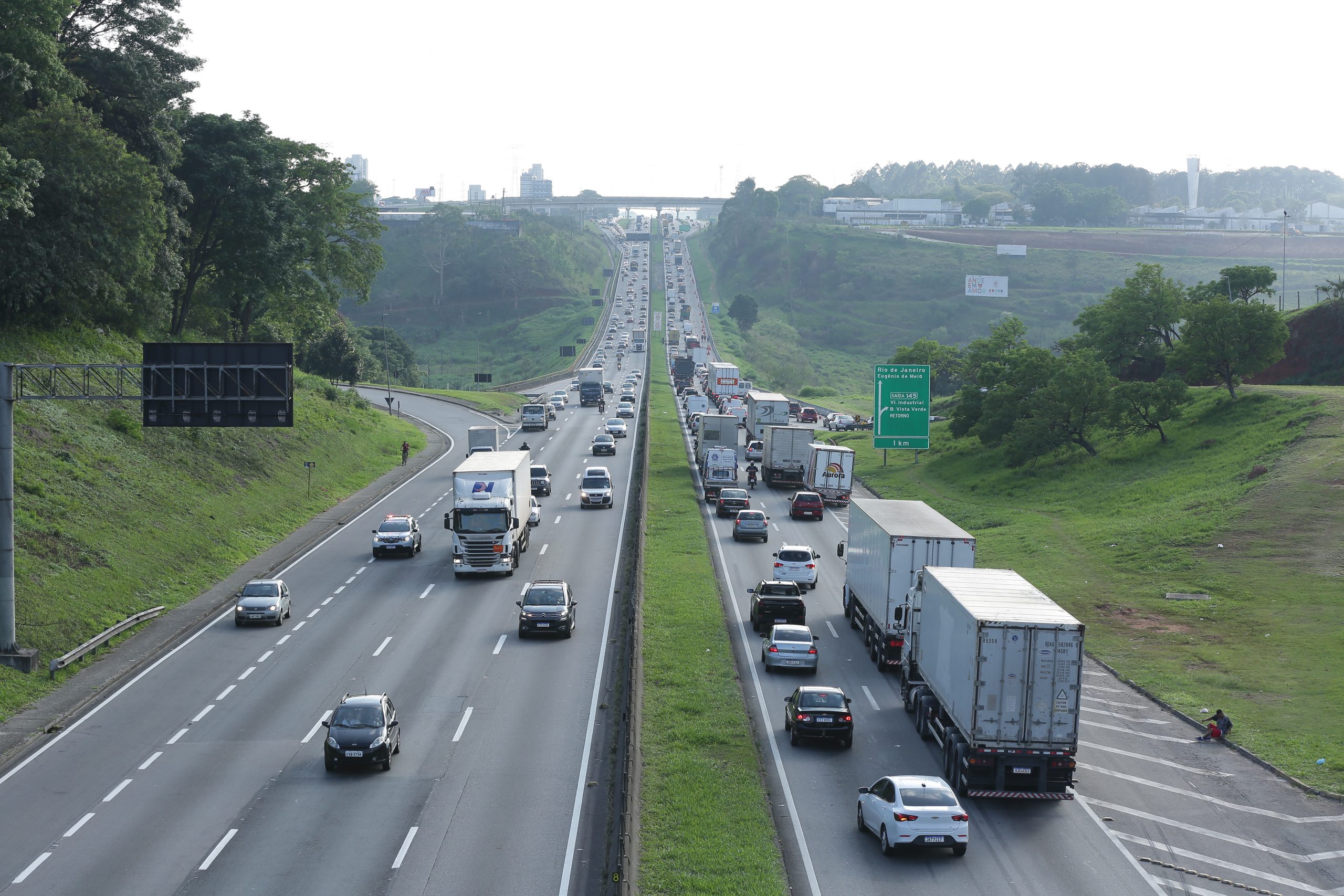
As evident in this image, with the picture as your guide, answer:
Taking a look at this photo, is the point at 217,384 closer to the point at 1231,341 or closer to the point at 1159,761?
the point at 1159,761

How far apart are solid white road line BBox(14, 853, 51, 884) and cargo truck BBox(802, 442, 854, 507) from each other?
52536mm

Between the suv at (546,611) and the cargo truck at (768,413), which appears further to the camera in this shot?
the cargo truck at (768,413)

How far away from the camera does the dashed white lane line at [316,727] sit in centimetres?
2823

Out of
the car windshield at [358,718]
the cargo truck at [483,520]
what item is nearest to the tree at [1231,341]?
the cargo truck at [483,520]

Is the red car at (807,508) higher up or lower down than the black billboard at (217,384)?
lower down

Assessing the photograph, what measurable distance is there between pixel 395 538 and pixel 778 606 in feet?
66.3

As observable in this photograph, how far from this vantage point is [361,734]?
25859mm

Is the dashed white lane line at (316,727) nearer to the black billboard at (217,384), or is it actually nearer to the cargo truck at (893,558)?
the black billboard at (217,384)

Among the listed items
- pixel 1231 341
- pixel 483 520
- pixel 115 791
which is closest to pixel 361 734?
pixel 115 791

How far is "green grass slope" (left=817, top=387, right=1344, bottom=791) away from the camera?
109 feet

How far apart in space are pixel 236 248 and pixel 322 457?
578 inches

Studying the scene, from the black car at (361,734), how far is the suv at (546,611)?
450 inches

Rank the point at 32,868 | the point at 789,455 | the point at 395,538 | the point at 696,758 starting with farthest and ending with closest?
the point at 789,455 → the point at 395,538 → the point at 696,758 → the point at 32,868

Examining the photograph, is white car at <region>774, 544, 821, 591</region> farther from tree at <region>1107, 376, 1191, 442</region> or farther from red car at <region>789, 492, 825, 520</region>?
tree at <region>1107, 376, 1191, 442</region>
